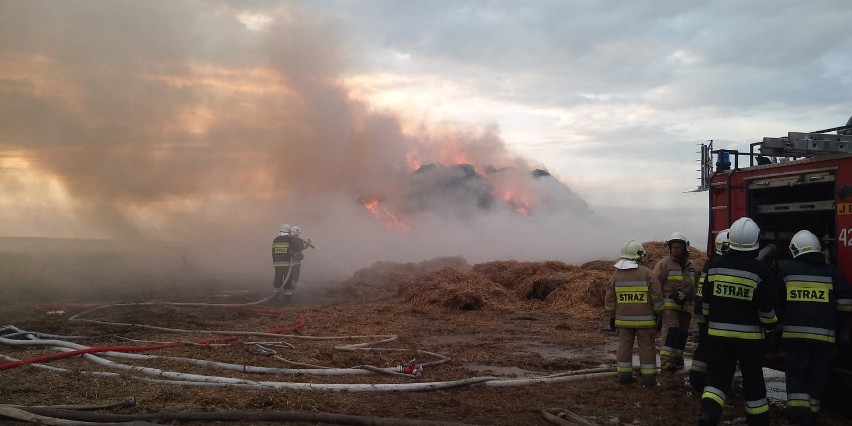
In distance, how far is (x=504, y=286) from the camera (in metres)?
18.1

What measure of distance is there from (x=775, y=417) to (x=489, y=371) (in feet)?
11.6

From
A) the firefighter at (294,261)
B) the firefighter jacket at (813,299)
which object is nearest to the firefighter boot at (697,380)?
the firefighter jacket at (813,299)

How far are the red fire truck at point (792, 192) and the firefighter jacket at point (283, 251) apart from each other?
35.4 feet

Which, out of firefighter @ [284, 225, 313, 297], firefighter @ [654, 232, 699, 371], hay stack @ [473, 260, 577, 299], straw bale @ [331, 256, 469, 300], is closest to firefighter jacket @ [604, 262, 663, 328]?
firefighter @ [654, 232, 699, 371]

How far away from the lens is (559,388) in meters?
7.24

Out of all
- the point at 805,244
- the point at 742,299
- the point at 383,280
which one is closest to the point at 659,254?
the point at 383,280

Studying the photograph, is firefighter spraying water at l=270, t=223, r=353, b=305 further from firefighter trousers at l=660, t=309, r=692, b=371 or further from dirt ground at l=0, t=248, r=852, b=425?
firefighter trousers at l=660, t=309, r=692, b=371

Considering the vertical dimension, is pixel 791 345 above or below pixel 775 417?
above

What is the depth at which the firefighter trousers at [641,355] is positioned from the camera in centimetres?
723

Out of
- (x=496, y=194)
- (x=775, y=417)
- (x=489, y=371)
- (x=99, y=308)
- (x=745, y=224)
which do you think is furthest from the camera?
(x=496, y=194)

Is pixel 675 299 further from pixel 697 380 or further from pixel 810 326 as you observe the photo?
pixel 810 326

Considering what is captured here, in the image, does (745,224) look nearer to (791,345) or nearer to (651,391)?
(791,345)

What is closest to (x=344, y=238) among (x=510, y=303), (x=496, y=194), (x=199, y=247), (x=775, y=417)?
(x=496, y=194)

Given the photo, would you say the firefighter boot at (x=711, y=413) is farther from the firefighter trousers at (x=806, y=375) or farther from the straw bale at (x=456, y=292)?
the straw bale at (x=456, y=292)
